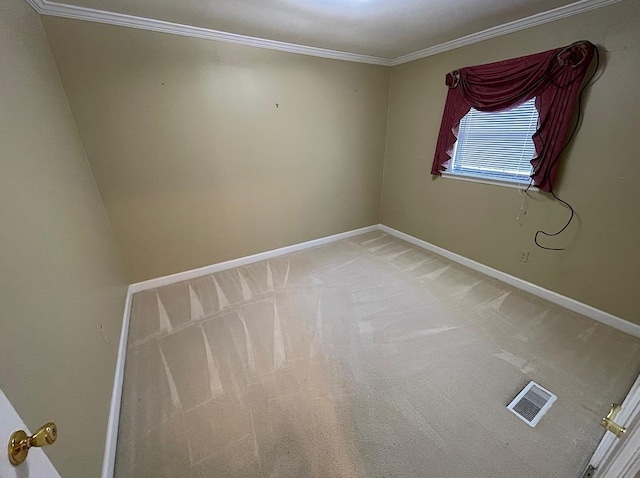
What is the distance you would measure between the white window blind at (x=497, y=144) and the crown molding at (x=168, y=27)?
157 cm

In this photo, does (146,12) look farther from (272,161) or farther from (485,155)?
(485,155)

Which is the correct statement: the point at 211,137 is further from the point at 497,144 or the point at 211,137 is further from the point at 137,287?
the point at 497,144

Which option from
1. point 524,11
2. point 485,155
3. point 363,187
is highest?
point 524,11

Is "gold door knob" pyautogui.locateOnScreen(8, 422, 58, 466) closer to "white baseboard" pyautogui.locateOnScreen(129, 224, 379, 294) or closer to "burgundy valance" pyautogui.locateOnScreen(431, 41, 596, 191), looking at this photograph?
"white baseboard" pyautogui.locateOnScreen(129, 224, 379, 294)

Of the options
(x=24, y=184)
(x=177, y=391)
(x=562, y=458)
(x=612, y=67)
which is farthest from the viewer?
(x=612, y=67)

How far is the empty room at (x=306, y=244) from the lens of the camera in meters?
1.20

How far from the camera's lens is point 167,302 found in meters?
2.42

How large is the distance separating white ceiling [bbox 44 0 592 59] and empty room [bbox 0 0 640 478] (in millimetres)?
26

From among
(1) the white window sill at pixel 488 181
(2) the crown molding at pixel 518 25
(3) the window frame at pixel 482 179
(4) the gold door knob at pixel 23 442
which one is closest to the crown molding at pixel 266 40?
(2) the crown molding at pixel 518 25

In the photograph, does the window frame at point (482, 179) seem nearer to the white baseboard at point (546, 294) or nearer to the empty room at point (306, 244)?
the empty room at point (306, 244)

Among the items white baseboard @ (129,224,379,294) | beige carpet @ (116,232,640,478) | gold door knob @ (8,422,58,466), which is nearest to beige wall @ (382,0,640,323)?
beige carpet @ (116,232,640,478)

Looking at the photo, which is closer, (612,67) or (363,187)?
(612,67)

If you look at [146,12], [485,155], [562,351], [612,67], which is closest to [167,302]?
[146,12]

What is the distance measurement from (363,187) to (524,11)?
2.24m
